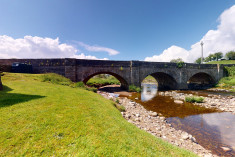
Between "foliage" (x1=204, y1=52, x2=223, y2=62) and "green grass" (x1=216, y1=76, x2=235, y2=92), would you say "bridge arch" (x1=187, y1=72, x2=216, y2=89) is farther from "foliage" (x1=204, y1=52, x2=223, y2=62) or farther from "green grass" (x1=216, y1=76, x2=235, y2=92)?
"foliage" (x1=204, y1=52, x2=223, y2=62)

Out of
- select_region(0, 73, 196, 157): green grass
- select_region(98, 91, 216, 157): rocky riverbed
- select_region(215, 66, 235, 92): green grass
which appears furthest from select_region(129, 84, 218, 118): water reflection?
select_region(215, 66, 235, 92): green grass

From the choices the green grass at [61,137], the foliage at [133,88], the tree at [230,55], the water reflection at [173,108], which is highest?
the tree at [230,55]

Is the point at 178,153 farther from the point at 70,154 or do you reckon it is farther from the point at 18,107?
the point at 18,107

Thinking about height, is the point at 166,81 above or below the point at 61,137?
above

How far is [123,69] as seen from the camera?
820 inches

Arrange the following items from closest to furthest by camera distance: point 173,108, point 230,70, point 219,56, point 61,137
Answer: point 61,137
point 173,108
point 230,70
point 219,56

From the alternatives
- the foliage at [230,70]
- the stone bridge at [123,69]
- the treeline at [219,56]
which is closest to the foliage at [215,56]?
the treeline at [219,56]

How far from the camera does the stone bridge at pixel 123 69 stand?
55.2 feet

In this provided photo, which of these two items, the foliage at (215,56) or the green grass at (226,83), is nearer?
the green grass at (226,83)

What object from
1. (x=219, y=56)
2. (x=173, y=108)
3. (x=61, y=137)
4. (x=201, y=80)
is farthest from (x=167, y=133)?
(x=219, y=56)

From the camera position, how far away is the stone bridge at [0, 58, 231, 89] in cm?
1682

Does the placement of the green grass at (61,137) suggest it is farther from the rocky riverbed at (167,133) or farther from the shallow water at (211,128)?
the shallow water at (211,128)

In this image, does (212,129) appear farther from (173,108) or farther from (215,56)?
(215,56)

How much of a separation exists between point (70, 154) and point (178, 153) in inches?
147
